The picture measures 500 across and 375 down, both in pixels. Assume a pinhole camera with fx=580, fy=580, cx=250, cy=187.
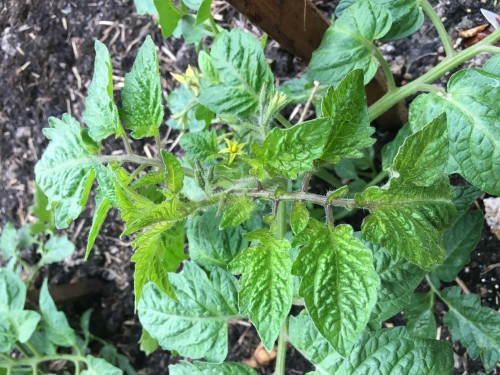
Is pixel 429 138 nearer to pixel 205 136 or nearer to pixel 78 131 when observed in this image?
pixel 205 136

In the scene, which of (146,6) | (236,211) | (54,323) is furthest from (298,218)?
(54,323)

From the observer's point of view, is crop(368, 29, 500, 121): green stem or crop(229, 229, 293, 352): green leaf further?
crop(368, 29, 500, 121): green stem

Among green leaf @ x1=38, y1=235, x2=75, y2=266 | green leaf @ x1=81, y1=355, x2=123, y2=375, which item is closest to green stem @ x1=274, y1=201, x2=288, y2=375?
green leaf @ x1=81, y1=355, x2=123, y2=375

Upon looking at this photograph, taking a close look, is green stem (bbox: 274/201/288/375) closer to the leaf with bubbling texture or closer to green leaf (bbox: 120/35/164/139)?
the leaf with bubbling texture

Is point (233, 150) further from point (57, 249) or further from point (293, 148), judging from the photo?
point (57, 249)

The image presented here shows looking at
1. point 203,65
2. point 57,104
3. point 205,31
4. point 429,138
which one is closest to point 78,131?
point 203,65

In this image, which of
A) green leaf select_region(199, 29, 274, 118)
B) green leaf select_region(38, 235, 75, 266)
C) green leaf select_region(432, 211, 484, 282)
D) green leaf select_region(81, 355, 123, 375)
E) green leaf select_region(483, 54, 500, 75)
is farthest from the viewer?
green leaf select_region(38, 235, 75, 266)
